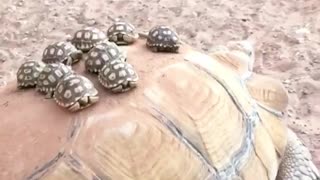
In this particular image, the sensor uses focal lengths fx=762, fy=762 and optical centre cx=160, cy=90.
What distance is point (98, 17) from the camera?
4.66m

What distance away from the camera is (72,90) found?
6.60ft

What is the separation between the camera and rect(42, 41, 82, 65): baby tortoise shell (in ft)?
7.29

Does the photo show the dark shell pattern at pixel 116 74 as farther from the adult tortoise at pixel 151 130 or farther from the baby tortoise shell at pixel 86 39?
the baby tortoise shell at pixel 86 39

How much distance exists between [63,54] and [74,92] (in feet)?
0.78

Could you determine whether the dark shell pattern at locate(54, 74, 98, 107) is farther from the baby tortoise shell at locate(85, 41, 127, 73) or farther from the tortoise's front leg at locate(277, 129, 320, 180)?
the tortoise's front leg at locate(277, 129, 320, 180)

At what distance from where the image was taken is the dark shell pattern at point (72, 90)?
2016 millimetres

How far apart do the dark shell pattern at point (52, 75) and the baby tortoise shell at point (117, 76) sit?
0.10m

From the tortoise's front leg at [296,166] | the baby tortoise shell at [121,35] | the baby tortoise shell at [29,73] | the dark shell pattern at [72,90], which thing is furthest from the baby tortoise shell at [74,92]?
the tortoise's front leg at [296,166]

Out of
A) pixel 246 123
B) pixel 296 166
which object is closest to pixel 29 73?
pixel 246 123

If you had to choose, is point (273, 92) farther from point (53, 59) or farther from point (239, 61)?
point (53, 59)

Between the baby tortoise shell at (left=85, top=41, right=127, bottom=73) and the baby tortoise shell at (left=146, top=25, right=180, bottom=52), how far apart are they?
9.3 inches

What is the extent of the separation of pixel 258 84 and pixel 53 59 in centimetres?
79

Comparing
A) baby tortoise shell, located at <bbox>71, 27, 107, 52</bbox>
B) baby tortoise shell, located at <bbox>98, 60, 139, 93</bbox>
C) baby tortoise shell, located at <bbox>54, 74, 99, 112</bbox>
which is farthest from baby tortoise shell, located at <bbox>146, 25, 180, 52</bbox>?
baby tortoise shell, located at <bbox>54, 74, 99, 112</bbox>

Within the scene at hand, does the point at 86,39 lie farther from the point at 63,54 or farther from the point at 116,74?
the point at 116,74
